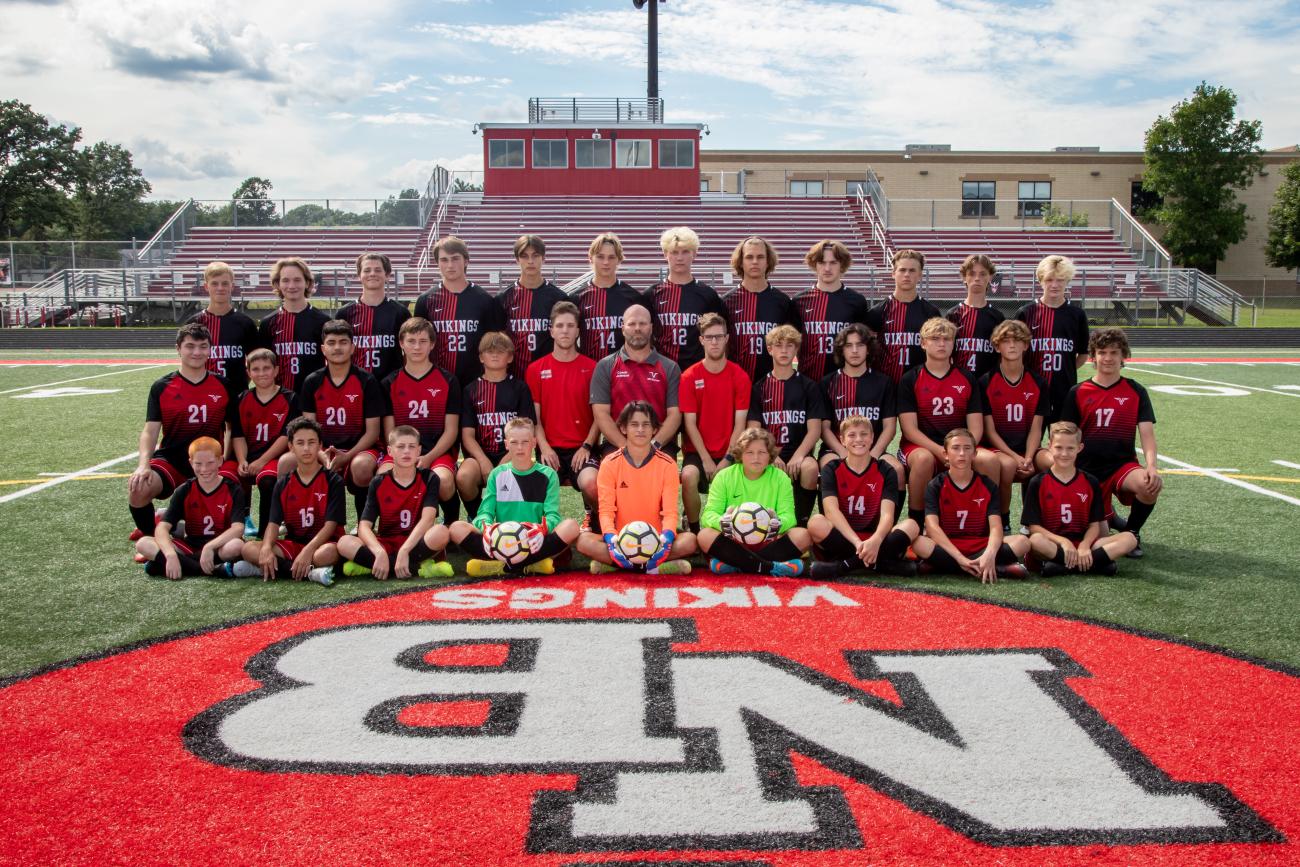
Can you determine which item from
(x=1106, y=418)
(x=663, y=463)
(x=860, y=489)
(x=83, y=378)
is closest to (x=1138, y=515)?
(x=1106, y=418)

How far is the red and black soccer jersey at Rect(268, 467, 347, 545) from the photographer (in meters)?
5.47

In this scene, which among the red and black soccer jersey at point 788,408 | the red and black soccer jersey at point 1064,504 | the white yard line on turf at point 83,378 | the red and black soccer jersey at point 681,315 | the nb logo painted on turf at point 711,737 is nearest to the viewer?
the nb logo painted on turf at point 711,737

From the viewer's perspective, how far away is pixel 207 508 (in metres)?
5.58

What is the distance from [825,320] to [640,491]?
1.80 meters

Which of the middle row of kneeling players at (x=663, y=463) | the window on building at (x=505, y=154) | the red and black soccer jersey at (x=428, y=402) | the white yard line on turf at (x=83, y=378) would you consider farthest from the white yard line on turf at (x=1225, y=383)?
the window on building at (x=505, y=154)

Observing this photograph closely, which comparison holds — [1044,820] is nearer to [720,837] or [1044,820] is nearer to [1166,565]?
[720,837]

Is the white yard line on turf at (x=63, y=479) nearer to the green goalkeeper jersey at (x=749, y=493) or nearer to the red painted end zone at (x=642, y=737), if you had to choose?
the red painted end zone at (x=642, y=737)

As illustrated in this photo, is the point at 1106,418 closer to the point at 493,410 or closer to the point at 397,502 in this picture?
the point at 493,410

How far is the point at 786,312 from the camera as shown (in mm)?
6469

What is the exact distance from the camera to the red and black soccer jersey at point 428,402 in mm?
6086

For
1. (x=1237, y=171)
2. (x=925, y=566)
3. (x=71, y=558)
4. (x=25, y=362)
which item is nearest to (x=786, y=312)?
(x=925, y=566)

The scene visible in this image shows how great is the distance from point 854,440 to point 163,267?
30296mm

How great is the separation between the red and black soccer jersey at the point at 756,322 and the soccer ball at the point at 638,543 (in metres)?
1.57

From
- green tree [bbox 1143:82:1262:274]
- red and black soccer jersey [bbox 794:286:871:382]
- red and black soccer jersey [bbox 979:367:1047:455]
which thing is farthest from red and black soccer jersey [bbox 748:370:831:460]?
green tree [bbox 1143:82:1262:274]
